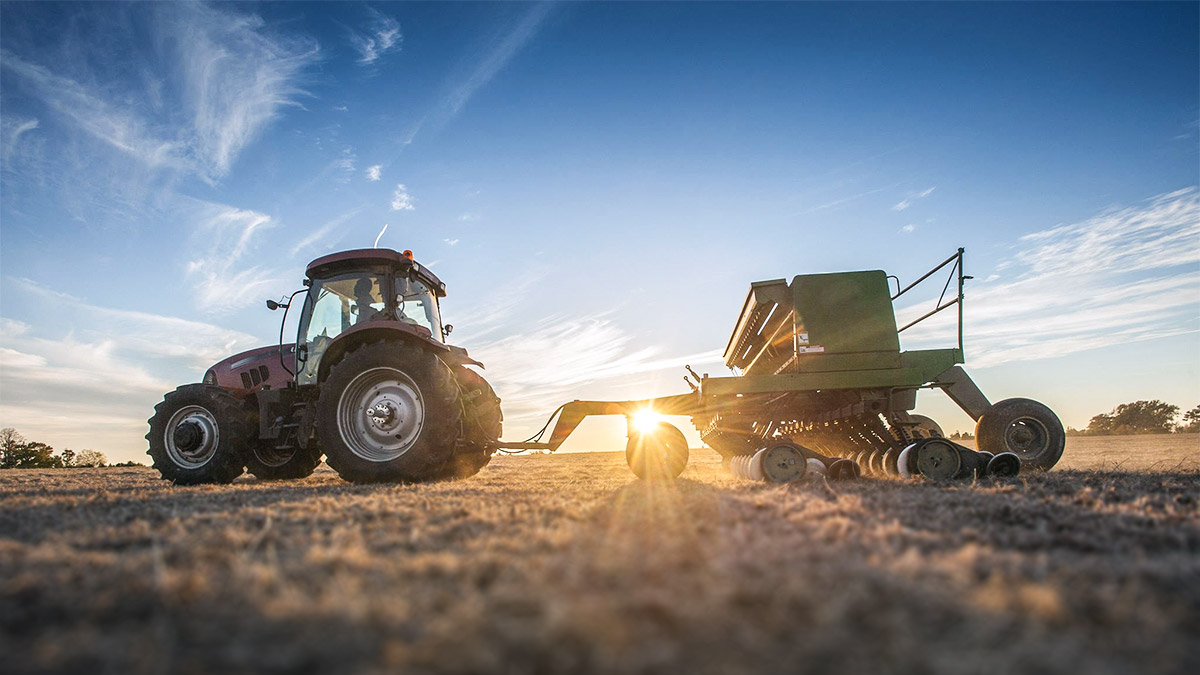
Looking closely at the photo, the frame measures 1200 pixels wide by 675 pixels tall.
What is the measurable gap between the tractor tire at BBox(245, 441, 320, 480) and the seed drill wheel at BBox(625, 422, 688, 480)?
13.6 feet

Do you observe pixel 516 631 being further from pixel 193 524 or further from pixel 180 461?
pixel 180 461

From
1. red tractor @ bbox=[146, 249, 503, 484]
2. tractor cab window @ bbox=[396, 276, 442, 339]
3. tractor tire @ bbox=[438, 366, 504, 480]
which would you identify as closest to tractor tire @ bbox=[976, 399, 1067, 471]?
tractor tire @ bbox=[438, 366, 504, 480]

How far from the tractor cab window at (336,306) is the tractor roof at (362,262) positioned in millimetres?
99

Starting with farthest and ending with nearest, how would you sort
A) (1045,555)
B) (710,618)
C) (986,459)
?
(986,459) → (1045,555) → (710,618)

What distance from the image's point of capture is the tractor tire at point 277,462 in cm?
684

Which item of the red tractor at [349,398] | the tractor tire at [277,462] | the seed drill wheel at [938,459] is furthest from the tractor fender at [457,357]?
the seed drill wheel at [938,459]

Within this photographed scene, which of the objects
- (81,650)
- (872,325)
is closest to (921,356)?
(872,325)

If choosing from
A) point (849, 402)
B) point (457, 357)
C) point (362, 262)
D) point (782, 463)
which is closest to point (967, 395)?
point (849, 402)

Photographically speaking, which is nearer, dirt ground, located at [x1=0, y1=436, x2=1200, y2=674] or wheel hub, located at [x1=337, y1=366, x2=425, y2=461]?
dirt ground, located at [x1=0, y1=436, x2=1200, y2=674]

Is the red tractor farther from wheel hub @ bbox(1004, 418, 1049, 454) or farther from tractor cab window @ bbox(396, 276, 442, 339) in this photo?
wheel hub @ bbox(1004, 418, 1049, 454)

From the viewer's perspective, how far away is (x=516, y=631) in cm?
99

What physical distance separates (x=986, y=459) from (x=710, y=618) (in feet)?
19.1

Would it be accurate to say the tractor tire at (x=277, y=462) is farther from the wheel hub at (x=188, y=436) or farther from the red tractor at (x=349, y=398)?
the wheel hub at (x=188, y=436)

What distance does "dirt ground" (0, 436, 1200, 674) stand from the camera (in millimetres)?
948
